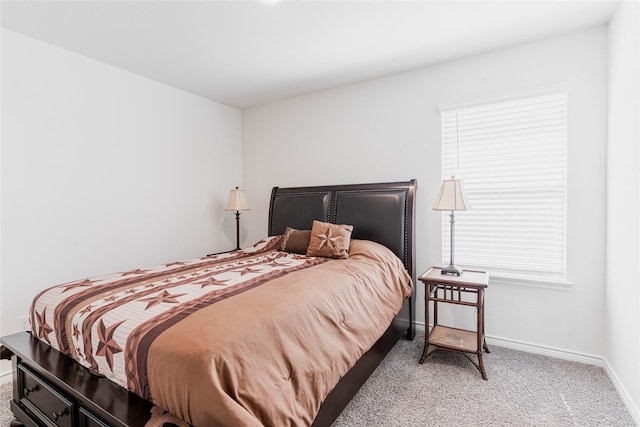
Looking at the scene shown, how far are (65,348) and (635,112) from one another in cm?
345

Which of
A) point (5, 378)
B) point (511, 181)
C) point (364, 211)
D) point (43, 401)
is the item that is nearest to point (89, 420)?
point (43, 401)

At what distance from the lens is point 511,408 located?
190 cm

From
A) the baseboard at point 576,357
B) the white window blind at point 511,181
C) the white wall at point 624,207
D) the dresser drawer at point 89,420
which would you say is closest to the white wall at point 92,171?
the dresser drawer at point 89,420

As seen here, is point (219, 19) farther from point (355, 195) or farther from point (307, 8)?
point (355, 195)

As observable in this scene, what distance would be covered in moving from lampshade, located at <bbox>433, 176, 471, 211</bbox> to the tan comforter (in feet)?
3.02

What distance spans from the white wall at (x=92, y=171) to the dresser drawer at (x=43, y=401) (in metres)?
0.96

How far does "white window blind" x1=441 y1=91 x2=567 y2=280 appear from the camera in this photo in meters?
2.53

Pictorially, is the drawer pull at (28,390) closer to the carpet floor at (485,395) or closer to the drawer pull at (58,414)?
the drawer pull at (58,414)

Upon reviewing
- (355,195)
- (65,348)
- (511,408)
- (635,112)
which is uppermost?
(635,112)

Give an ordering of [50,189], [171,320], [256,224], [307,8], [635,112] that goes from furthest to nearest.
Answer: [256,224] < [50,189] < [307,8] < [635,112] < [171,320]

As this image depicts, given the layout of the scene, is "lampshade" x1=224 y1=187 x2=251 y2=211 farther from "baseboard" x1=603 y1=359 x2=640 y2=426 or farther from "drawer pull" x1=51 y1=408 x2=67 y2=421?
"baseboard" x1=603 y1=359 x2=640 y2=426

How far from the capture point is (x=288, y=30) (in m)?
2.39

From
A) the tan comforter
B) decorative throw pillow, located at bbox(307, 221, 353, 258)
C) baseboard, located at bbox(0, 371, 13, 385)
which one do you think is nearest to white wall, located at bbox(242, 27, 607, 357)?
decorative throw pillow, located at bbox(307, 221, 353, 258)

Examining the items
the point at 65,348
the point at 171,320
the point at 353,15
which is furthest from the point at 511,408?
the point at 353,15
